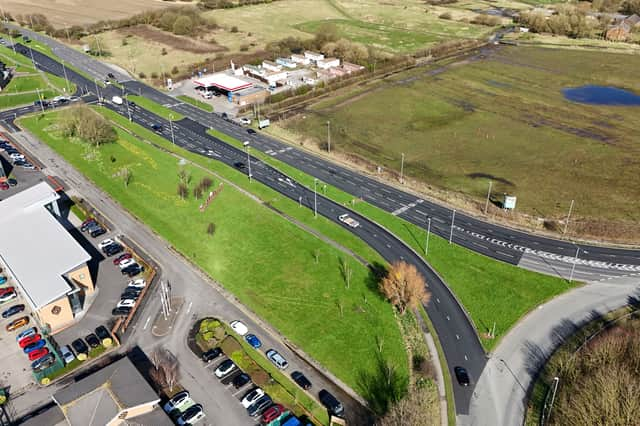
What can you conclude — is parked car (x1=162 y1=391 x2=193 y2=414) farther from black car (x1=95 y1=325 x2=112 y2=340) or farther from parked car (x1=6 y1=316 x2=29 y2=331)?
parked car (x1=6 y1=316 x2=29 y2=331)

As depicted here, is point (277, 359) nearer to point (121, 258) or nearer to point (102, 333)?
point (102, 333)

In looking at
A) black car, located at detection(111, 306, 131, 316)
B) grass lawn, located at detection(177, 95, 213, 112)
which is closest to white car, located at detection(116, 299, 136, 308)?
black car, located at detection(111, 306, 131, 316)

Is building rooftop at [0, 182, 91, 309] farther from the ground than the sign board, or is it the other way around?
building rooftop at [0, 182, 91, 309]

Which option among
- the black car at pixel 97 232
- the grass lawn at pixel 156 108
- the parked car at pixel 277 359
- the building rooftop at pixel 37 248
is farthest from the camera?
the grass lawn at pixel 156 108

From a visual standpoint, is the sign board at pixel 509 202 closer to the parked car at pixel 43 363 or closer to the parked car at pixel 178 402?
the parked car at pixel 178 402

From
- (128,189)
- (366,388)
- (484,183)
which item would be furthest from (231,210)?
(484,183)

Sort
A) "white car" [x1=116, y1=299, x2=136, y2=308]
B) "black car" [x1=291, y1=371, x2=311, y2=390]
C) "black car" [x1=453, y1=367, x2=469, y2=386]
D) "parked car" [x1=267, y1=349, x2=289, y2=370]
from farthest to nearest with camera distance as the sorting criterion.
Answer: "white car" [x1=116, y1=299, x2=136, y2=308] → "parked car" [x1=267, y1=349, x2=289, y2=370] → "black car" [x1=453, y1=367, x2=469, y2=386] → "black car" [x1=291, y1=371, x2=311, y2=390]

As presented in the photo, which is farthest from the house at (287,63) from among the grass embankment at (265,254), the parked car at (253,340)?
the parked car at (253,340)
